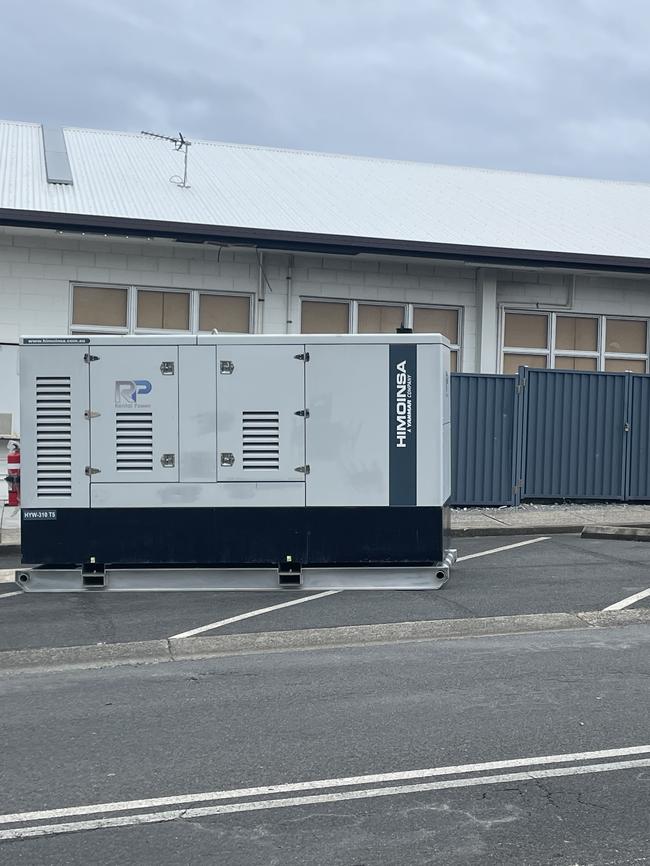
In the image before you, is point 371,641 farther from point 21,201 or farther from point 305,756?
point 21,201

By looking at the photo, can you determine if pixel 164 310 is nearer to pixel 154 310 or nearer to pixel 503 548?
pixel 154 310

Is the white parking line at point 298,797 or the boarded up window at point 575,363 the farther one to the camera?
the boarded up window at point 575,363

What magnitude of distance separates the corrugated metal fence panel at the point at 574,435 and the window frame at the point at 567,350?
1758 mm

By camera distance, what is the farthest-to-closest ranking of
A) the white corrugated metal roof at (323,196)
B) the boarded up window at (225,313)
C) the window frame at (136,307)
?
the white corrugated metal roof at (323,196), the boarded up window at (225,313), the window frame at (136,307)

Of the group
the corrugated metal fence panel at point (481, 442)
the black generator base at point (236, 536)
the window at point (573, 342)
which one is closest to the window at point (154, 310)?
the corrugated metal fence panel at point (481, 442)

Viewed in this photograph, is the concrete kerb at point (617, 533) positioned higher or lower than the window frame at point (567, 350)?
lower

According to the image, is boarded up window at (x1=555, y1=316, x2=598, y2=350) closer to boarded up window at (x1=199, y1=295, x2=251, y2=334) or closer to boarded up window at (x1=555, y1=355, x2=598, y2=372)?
boarded up window at (x1=555, y1=355, x2=598, y2=372)

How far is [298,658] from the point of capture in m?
7.99

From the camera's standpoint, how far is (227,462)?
1059 centimetres

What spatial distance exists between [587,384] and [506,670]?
36.6 feet

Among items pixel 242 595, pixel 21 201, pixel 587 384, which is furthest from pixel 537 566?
pixel 21 201

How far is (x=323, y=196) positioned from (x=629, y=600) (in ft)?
43.3

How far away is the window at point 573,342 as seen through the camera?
774 inches

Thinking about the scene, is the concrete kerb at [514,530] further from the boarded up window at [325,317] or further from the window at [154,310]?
the window at [154,310]
